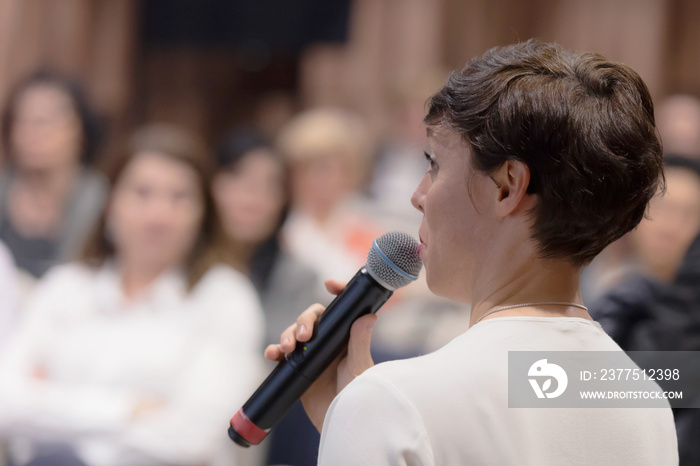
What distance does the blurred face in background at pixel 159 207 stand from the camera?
268cm

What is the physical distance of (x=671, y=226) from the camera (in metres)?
2.97

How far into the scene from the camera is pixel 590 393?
850mm

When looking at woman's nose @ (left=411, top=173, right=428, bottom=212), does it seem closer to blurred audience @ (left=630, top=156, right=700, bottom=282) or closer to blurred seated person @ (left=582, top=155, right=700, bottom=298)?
blurred seated person @ (left=582, top=155, right=700, bottom=298)

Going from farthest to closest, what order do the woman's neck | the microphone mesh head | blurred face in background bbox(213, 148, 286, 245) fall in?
blurred face in background bbox(213, 148, 286, 245) < the microphone mesh head < the woman's neck

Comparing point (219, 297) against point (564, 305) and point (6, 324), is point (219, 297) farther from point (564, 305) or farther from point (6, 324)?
point (564, 305)

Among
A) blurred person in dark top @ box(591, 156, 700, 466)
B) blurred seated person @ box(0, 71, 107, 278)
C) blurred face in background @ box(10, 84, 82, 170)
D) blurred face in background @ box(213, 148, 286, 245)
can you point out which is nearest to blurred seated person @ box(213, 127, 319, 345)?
blurred face in background @ box(213, 148, 286, 245)

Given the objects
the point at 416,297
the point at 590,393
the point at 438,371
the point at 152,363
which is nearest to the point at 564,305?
the point at 590,393

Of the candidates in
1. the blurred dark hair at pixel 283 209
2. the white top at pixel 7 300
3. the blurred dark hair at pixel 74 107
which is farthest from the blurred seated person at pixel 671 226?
the blurred dark hair at pixel 74 107

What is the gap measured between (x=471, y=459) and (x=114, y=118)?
538 cm

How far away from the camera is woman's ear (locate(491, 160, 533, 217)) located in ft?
2.74

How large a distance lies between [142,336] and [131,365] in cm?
11

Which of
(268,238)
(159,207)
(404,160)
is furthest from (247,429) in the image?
(404,160)

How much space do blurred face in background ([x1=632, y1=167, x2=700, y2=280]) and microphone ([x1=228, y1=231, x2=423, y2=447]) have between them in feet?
6.80

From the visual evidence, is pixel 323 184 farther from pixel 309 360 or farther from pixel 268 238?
pixel 309 360
